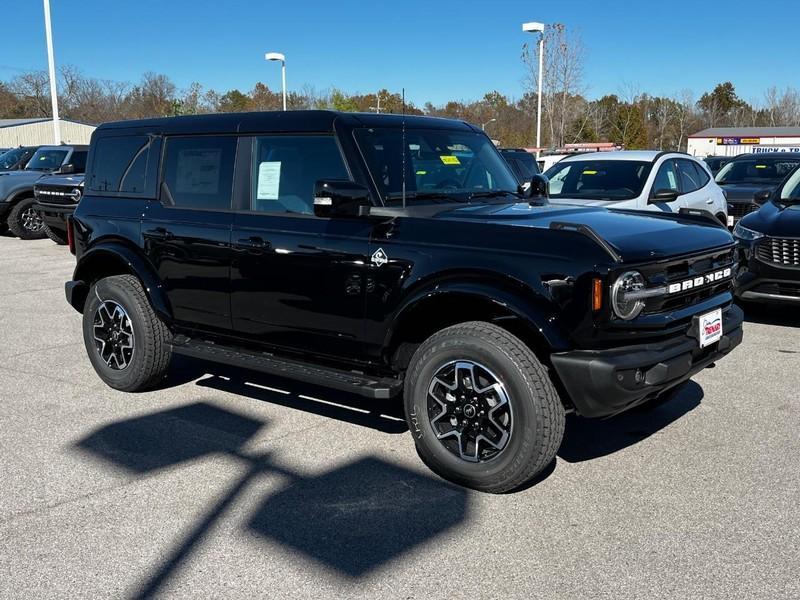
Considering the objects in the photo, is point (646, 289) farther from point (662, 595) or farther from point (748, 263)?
point (748, 263)

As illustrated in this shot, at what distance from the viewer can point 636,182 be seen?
907cm

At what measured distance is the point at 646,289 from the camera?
3.72 m

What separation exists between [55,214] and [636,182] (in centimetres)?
1035

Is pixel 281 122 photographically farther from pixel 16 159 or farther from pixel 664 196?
pixel 16 159

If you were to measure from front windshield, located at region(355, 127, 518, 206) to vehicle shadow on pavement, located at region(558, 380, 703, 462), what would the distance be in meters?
1.60

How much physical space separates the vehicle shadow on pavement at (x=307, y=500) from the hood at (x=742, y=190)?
9.97 m

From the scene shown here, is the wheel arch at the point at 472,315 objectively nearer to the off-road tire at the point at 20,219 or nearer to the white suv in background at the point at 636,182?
the white suv in background at the point at 636,182

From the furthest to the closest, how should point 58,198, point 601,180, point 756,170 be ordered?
1. point 756,170
2. point 58,198
3. point 601,180

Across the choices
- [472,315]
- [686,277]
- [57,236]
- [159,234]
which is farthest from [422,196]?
[57,236]

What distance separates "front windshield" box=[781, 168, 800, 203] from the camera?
8.30 meters

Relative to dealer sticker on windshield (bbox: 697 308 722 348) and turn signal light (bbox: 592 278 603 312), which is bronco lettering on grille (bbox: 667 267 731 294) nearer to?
dealer sticker on windshield (bbox: 697 308 722 348)

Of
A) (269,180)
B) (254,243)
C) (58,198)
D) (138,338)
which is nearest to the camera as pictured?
(254,243)

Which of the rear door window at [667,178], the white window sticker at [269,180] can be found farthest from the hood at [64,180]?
the white window sticker at [269,180]

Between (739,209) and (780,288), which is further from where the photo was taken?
(739,209)
